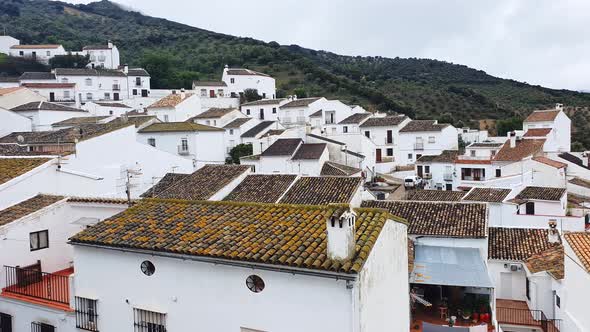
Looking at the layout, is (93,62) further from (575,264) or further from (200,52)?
(575,264)

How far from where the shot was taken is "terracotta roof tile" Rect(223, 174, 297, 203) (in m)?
26.6

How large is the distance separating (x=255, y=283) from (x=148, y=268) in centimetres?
261

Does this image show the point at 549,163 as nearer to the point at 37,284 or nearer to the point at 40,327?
the point at 37,284

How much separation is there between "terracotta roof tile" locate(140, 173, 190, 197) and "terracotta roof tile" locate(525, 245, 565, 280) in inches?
738

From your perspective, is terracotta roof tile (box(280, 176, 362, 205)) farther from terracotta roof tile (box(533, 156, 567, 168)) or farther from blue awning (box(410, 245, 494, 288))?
terracotta roof tile (box(533, 156, 567, 168))

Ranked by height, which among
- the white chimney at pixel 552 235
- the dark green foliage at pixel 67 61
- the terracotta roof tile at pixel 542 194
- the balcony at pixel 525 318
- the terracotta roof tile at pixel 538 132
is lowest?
the balcony at pixel 525 318

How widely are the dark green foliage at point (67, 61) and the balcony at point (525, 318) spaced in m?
83.8

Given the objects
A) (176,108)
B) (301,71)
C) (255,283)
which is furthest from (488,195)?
(301,71)

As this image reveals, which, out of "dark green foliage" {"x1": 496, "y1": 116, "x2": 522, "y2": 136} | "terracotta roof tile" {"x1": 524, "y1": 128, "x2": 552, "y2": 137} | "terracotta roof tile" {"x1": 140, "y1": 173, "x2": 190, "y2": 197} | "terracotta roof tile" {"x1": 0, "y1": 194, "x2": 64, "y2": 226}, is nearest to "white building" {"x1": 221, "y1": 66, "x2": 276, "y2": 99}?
"dark green foliage" {"x1": 496, "y1": 116, "x2": 522, "y2": 136}

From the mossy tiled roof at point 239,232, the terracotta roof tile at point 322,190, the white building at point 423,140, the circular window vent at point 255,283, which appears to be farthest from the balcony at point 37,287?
the white building at point 423,140

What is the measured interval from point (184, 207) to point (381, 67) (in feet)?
465

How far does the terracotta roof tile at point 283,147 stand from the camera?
1613 inches

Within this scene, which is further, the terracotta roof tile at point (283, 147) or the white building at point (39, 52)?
the white building at point (39, 52)

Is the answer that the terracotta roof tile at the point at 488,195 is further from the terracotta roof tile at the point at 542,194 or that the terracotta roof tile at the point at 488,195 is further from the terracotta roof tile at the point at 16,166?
the terracotta roof tile at the point at 16,166
